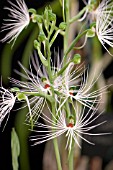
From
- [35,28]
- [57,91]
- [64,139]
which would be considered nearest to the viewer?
[57,91]

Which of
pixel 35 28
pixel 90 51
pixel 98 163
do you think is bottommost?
pixel 98 163

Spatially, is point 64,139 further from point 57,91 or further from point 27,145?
point 57,91

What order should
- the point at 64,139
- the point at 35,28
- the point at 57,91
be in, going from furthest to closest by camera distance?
1. the point at 35,28
2. the point at 64,139
3. the point at 57,91

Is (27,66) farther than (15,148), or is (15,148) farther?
(27,66)

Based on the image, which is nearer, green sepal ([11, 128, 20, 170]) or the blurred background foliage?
green sepal ([11, 128, 20, 170])

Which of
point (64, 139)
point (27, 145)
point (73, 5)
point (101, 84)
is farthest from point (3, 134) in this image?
point (73, 5)

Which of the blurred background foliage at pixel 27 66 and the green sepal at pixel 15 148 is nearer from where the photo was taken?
the green sepal at pixel 15 148

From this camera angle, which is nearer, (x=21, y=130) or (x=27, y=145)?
(x=21, y=130)

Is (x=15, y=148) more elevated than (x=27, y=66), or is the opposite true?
(x=27, y=66)
